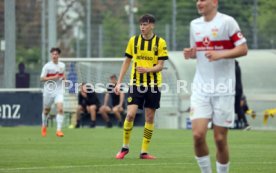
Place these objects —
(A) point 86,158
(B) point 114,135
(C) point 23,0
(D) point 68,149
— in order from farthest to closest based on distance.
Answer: (C) point 23,0 → (B) point 114,135 → (D) point 68,149 → (A) point 86,158

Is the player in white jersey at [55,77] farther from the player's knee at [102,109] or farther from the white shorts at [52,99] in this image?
the player's knee at [102,109]

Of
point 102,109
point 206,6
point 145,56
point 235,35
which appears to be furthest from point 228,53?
point 102,109

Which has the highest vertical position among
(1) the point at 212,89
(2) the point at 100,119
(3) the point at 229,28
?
(3) the point at 229,28

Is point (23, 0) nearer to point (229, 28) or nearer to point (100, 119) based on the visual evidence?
point (100, 119)

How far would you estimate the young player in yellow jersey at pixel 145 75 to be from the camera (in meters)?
16.2

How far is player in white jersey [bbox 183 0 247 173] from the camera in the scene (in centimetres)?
1088

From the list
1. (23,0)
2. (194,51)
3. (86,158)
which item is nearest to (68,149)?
(86,158)

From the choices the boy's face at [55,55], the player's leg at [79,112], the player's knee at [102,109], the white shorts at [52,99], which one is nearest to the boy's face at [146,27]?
the boy's face at [55,55]

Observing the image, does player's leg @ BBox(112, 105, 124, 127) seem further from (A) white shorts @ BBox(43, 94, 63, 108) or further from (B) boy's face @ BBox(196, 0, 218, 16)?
(B) boy's face @ BBox(196, 0, 218, 16)

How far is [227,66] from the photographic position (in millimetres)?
11016

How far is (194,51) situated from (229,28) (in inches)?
19.1

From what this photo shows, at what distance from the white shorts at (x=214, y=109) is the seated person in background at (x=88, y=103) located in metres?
21.1

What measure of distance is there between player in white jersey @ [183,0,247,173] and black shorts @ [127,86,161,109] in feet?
17.1

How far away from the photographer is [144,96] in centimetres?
1639
